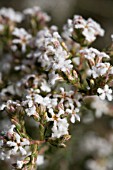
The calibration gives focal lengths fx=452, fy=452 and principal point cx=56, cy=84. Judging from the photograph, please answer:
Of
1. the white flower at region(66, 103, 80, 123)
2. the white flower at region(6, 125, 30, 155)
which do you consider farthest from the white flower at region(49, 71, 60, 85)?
the white flower at region(6, 125, 30, 155)

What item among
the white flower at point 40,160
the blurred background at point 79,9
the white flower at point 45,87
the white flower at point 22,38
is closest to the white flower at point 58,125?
the white flower at point 45,87

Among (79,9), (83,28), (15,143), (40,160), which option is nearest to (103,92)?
(83,28)

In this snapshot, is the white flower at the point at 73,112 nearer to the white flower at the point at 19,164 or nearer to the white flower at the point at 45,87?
the white flower at the point at 45,87

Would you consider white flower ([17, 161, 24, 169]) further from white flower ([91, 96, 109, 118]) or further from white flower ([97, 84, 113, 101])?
white flower ([91, 96, 109, 118])

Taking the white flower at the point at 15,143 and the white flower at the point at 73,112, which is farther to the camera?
the white flower at the point at 73,112

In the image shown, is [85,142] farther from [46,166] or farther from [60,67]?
[60,67]

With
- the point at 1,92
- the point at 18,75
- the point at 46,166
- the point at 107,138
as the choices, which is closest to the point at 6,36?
the point at 18,75


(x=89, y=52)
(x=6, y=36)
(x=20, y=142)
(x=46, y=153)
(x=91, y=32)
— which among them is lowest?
(x=20, y=142)

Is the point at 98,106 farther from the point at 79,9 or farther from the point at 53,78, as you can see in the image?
the point at 79,9
